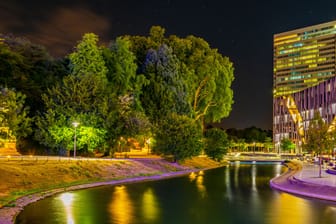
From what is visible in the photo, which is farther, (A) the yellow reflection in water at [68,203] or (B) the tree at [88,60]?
(B) the tree at [88,60]

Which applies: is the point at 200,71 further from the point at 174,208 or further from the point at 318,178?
the point at 174,208

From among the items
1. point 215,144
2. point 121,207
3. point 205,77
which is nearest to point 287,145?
point 215,144

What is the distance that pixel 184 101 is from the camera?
62.2 metres

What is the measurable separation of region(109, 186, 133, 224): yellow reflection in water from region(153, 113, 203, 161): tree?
25596 millimetres

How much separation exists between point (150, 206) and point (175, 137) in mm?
32626

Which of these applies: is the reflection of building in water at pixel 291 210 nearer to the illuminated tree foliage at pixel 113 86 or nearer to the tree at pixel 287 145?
the illuminated tree foliage at pixel 113 86

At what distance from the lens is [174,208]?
24.8 meters

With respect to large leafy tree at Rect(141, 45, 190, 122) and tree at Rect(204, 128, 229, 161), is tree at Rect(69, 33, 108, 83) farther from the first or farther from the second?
tree at Rect(204, 128, 229, 161)

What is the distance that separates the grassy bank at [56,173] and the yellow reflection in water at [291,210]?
14046 millimetres

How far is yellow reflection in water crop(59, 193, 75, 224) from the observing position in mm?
20173

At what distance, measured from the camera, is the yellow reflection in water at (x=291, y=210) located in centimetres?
2078

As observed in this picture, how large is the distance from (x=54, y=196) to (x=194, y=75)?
1686 inches

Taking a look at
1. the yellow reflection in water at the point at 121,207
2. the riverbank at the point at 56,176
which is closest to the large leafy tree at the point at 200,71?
the riverbank at the point at 56,176

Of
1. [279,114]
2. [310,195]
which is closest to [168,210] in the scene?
[310,195]
